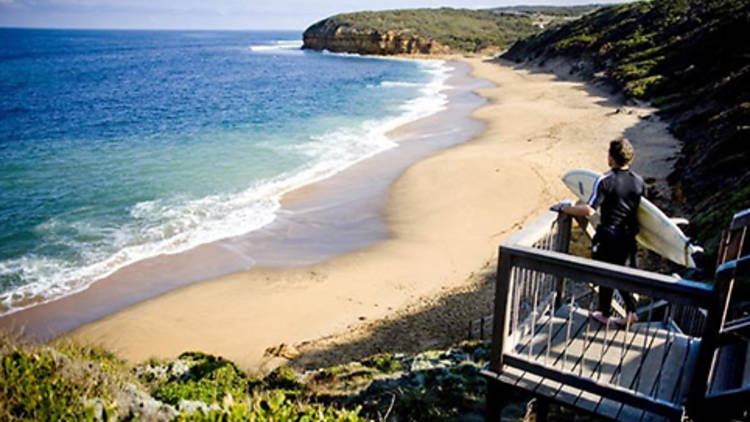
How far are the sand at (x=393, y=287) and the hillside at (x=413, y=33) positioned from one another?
79990 millimetres

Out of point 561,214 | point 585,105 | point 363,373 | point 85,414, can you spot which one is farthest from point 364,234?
point 585,105

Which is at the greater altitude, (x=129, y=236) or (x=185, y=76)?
(x=185, y=76)

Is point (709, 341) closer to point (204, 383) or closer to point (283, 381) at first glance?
point (283, 381)

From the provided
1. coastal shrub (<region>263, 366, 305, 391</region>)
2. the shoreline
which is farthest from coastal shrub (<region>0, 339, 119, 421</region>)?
the shoreline

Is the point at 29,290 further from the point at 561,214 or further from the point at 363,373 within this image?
the point at 561,214

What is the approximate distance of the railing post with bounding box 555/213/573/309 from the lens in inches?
181

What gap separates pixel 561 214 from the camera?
455cm

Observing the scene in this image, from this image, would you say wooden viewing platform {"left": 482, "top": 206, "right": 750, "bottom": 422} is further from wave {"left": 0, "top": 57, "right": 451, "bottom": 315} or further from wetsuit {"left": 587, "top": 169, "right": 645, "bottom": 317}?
wave {"left": 0, "top": 57, "right": 451, "bottom": 315}

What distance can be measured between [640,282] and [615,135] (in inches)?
851

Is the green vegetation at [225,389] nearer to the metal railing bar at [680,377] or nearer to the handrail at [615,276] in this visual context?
the handrail at [615,276]

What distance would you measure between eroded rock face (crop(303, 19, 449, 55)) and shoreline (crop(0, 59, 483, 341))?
259 feet

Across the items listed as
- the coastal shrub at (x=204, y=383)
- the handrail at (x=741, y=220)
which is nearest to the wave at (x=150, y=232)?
the coastal shrub at (x=204, y=383)

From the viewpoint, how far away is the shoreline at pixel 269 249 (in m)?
10.7

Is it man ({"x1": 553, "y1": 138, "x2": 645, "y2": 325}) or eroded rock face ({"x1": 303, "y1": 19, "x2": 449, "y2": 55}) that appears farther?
eroded rock face ({"x1": 303, "y1": 19, "x2": 449, "y2": 55})
